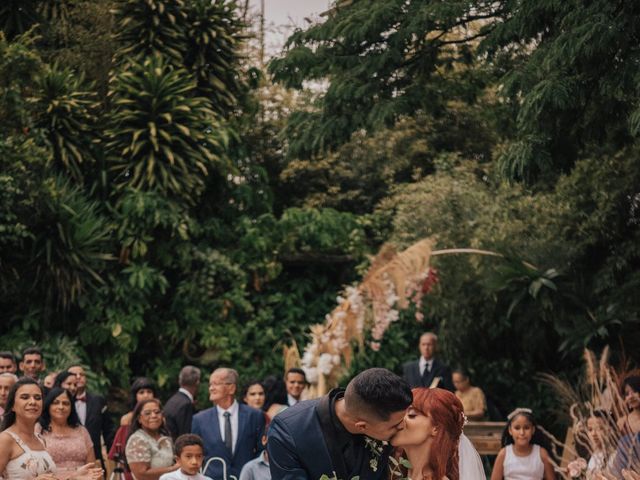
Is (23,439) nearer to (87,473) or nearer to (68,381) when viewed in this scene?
(87,473)

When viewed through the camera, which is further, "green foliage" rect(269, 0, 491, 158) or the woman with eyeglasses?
"green foliage" rect(269, 0, 491, 158)

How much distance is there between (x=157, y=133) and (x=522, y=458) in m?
9.65

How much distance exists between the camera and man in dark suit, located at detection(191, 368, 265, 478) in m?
10.2

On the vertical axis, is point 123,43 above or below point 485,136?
above

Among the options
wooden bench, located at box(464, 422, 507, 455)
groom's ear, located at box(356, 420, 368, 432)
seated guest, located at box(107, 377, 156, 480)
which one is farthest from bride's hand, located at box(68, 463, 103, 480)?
wooden bench, located at box(464, 422, 507, 455)

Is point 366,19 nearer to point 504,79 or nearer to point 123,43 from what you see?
point 504,79

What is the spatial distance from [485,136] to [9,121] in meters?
9.65

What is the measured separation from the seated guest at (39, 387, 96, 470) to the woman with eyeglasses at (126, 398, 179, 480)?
37 centimetres

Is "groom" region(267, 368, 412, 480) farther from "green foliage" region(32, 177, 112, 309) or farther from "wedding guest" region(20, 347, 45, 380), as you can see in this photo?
"green foliage" region(32, 177, 112, 309)

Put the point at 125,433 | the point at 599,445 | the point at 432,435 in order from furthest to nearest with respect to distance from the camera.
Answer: the point at 125,433, the point at 599,445, the point at 432,435

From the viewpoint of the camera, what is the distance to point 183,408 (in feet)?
36.8

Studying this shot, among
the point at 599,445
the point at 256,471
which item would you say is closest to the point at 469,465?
the point at 256,471

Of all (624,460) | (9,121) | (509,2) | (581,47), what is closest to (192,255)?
(9,121)

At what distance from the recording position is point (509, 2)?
42.6 feet
